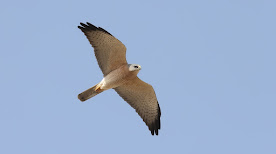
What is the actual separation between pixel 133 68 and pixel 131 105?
169cm

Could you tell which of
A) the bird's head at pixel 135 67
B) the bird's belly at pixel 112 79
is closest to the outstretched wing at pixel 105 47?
the bird's belly at pixel 112 79

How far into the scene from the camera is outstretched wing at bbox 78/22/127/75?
15180 millimetres

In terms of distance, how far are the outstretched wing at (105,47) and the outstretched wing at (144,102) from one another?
37.0 inches

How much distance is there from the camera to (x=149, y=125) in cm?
1656

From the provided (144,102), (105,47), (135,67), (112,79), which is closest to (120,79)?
(112,79)

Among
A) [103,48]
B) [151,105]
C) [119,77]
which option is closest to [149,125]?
[151,105]

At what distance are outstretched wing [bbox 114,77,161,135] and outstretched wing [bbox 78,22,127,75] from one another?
0.94 m

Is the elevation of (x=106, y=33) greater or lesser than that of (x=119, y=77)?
greater

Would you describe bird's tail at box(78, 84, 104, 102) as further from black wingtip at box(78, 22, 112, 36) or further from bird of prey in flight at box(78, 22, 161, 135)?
black wingtip at box(78, 22, 112, 36)

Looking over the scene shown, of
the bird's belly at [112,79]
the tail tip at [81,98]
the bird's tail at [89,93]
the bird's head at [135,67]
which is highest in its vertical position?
the bird's head at [135,67]

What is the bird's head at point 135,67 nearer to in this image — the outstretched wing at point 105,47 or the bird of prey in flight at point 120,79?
the bird of prey in flight at point 120,79

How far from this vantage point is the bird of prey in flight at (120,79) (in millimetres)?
15250

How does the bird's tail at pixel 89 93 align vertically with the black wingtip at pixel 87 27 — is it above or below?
below

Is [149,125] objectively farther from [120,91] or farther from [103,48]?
[103,48]
